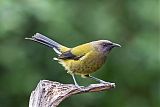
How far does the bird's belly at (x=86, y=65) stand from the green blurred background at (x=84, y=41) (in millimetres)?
1373

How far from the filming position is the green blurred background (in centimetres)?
500

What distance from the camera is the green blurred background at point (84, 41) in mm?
4996

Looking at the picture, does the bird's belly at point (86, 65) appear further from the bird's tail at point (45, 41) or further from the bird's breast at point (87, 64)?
the bird's tail at point (45, 41)

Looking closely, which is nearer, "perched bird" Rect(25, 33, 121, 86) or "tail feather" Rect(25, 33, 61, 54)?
"perched bird" Rect(25, 33, 121, 86)

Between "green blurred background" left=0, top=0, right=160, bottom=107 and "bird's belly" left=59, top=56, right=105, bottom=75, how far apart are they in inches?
54.0

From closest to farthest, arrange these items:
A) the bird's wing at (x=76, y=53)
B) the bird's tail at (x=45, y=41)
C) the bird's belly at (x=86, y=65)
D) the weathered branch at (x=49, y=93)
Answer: the weathered branch at (x=49, y=93) → the bird's belly at (x=86, y=65) → the bird's wing at (x=76, y=53) → the bird's tail at (x=45, y=41)

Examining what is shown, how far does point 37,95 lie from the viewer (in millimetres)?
2488

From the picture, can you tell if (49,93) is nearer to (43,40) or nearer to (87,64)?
(87,64)

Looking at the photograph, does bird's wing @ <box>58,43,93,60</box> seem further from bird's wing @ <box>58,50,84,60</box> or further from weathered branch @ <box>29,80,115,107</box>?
weathered branch @ <box>29,80,115,107</box>

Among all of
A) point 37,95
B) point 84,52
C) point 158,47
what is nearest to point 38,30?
point 158,47

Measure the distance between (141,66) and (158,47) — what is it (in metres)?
0.40

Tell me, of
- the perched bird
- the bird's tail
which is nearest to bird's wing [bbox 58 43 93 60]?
the perched bird

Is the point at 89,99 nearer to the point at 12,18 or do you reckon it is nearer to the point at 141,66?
the point at 141,66

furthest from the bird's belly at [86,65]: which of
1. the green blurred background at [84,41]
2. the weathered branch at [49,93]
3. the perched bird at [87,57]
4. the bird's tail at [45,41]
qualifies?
the green blurred background at [84,41]
